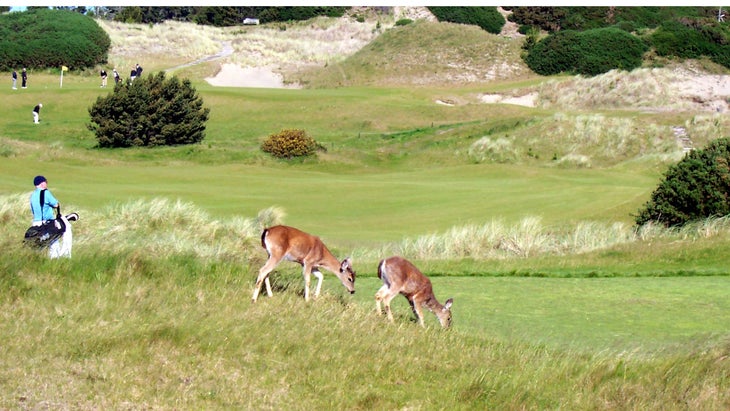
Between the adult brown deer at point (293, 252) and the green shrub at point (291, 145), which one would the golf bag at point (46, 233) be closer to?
the adult brown deer at point (293, 252)

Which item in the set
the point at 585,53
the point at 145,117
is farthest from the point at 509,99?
the point at 145,117

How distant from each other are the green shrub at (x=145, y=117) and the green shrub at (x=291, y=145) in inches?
256

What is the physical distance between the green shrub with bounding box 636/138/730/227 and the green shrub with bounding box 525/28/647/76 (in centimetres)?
5882

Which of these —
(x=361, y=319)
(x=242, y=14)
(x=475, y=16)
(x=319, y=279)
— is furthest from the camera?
(x=242, y=14)

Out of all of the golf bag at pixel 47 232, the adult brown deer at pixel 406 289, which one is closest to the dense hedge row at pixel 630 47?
the golf bag at pixel 47 232

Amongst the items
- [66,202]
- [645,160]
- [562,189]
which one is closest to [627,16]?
[645,160]

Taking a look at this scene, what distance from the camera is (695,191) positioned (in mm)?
23609

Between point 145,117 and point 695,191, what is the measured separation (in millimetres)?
30467

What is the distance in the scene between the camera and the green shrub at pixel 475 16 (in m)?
110

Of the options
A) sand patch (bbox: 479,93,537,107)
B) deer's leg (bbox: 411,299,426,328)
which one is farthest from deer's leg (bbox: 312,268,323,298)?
sand patch (bbox: 479,93,537,107)

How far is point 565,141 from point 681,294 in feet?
106

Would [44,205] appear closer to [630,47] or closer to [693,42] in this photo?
[630,47]

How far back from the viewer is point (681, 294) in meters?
14.0

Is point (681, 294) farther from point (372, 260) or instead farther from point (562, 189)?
point (562, 189)
